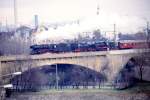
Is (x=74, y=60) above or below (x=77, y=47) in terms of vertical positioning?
below

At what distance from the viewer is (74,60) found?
284 centimetres

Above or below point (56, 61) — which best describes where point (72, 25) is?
above

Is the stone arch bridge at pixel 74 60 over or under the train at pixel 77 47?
under

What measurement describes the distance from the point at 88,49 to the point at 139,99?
2.06 ft

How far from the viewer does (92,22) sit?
2.80 m

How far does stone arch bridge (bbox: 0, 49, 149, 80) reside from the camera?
9.29 ft

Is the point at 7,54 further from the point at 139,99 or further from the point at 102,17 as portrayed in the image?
the point at 139,99

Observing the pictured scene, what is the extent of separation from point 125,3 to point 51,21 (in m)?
0.67

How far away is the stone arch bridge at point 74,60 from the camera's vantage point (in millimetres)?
2830

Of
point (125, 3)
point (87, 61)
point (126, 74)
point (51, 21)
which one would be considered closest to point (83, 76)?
point (87, 61)

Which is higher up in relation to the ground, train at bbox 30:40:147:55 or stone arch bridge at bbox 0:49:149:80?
train at bbox 30:40:147:55

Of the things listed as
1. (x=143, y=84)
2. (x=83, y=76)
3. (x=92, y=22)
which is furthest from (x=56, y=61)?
(x=143, y=84)

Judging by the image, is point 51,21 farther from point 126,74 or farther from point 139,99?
point 139,99

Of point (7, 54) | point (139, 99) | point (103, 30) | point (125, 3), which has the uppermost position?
point (125, 3)
